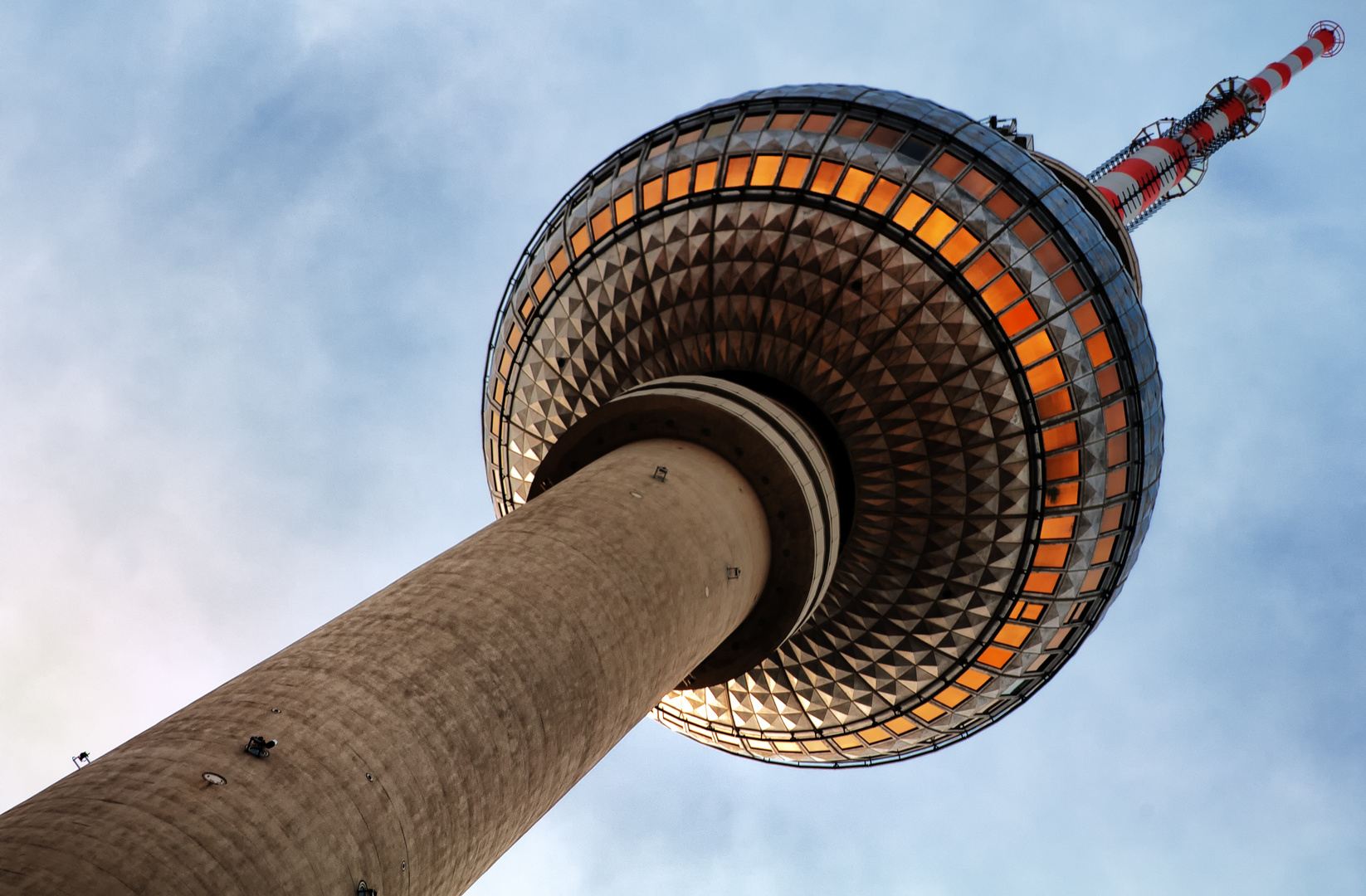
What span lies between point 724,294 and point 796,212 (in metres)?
2.91

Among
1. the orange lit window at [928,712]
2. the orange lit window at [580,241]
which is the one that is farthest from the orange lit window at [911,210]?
the orange lit window at [928,712]

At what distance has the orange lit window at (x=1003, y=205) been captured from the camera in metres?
22.6

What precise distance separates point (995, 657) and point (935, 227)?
13.5 m

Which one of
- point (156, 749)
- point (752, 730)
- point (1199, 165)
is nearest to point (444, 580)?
point (156, 749)

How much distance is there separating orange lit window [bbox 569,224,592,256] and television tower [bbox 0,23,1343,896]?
0.21 m

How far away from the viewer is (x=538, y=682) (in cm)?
1397

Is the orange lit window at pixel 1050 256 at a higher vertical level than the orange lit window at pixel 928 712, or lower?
higher

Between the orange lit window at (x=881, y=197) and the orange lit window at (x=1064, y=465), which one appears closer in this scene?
the orange lit window at (x=881, y=197)

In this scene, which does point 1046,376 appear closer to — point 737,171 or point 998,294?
point 998,294

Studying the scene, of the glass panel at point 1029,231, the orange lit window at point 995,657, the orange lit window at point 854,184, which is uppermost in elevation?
the orange lit window at point 854,184

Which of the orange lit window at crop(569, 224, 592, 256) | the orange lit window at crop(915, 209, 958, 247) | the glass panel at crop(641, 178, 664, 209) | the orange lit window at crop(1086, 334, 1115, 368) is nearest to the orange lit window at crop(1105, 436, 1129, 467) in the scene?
the orange lit window at crop(1086, 334, 1115, 368)

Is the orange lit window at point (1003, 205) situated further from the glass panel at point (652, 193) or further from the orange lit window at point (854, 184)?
the glass panel at point (652, 193)

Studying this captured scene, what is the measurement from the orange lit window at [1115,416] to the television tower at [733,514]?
0.39 feet

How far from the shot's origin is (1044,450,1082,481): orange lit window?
76.5 ft
